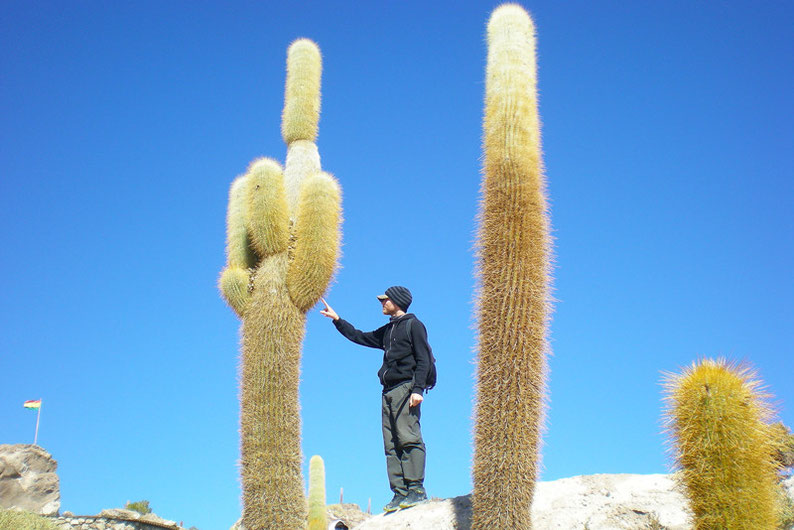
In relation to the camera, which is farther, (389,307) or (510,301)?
(389,307)

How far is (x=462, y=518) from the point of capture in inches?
250

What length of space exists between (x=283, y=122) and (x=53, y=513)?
7543 mm

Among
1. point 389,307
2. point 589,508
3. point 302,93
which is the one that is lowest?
point 589,508

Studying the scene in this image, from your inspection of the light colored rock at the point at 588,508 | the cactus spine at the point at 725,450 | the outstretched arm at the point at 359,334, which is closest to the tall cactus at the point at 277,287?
the outstretched arm at the point at 359,334

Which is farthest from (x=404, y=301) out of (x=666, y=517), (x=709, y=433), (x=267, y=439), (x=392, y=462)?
(x=709, y=433)

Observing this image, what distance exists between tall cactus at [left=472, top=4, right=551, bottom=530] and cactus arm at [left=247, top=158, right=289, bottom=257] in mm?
2944

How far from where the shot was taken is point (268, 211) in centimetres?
830

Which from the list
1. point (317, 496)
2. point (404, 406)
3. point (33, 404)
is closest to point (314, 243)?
point (404, 406)

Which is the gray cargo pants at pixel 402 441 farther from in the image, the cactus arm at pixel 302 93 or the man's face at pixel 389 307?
the cactus arm at pixel 302 93

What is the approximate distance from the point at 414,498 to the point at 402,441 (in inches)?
22.9

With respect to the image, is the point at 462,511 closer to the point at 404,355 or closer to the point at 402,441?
the point at 402,441

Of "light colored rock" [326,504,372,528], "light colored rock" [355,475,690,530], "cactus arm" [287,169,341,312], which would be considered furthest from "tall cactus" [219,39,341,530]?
"light colored rock" [326,504,372,528]

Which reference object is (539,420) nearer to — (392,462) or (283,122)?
(392,462)

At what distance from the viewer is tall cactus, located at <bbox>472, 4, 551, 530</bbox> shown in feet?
17.9
